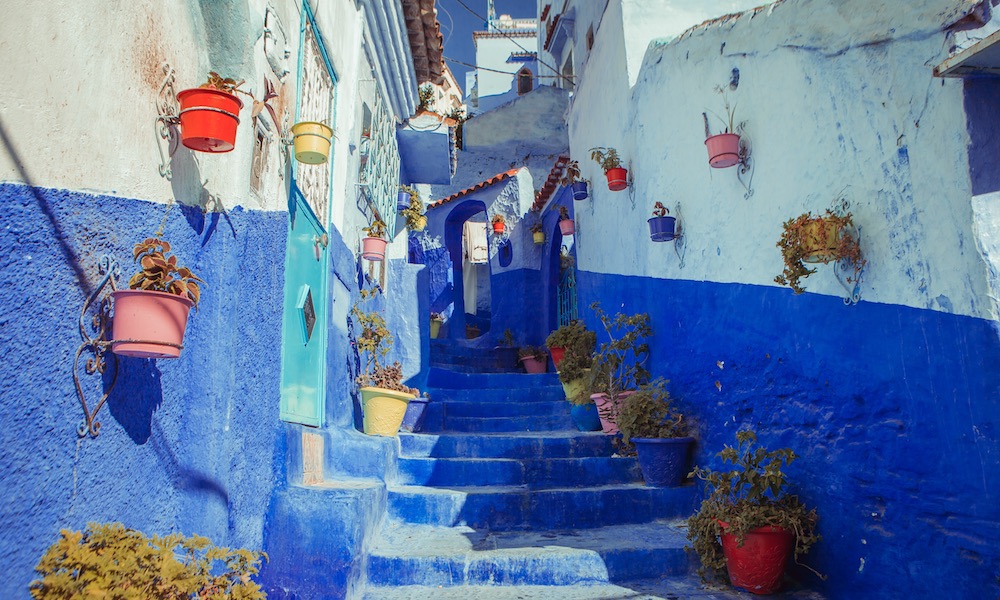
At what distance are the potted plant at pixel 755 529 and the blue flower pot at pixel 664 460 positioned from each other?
1.21 metres

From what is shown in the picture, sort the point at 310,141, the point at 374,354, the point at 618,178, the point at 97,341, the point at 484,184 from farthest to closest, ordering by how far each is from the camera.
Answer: the point at 484,184 < the point at 618,178 < the point at 374,354 < the point at 310,141 < the point at 97,341

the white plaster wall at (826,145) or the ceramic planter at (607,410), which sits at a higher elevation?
the white plaster wall at (826,145)

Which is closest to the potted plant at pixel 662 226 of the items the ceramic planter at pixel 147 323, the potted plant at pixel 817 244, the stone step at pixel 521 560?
the potted plant at pixel 817 244

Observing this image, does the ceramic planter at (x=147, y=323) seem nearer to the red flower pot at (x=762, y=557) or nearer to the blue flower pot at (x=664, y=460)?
the red flower pot at (x=762, y=557)

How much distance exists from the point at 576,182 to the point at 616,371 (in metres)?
3.00

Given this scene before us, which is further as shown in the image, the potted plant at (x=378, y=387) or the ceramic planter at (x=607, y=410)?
the ceramic planter at (x=607, y=410)

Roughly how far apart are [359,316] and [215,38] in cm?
350

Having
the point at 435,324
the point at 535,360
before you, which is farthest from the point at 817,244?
the point at 435,324

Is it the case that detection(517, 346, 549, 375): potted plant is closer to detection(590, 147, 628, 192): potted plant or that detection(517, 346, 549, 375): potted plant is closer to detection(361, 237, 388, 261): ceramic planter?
detection(590, 147, 628, 192): potted plant

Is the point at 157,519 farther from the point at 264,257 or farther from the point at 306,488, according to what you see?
the point at 264,257

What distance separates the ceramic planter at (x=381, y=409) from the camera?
19.5ft

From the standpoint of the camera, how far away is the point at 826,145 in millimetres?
3938

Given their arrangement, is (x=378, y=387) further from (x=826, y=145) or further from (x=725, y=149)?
(x=826, y=145)

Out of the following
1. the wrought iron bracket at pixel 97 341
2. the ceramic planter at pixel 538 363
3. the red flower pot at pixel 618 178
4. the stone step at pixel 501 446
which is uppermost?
the red flower pot at pixel 618 178
